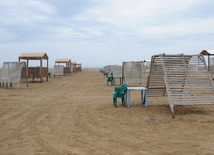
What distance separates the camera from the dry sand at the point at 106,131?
170 inches

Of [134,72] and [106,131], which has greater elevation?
[134,72]

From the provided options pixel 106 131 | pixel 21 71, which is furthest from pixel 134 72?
pixel 106 131

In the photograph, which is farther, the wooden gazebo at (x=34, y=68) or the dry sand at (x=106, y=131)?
the wooden gazebo at (x=34, y=68)

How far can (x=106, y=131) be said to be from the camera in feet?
18.2

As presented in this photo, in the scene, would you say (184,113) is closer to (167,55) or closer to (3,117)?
(167,55)

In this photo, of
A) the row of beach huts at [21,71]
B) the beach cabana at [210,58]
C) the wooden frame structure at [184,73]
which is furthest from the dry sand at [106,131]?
the beach cabana at [210,58]

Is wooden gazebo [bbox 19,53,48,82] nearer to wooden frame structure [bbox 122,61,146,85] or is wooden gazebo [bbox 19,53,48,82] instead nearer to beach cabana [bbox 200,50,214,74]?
wooden frame structure [bbox 122,61,146,85]

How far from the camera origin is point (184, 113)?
753 cm

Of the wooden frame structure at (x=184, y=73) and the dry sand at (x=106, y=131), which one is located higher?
the wooden frame structure at (x=184, y=73)

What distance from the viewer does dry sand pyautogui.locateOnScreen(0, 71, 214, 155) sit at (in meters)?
4.33

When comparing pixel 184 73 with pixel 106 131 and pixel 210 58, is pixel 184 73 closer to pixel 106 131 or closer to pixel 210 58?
pixel 106 131

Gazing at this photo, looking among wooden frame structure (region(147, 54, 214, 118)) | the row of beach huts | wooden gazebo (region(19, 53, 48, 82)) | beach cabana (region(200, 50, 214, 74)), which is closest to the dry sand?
wooden frame structure (region(147, 54, 214, 118))

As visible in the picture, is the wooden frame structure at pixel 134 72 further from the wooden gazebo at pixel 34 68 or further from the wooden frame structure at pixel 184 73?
the wooden frame structure at pixel 184 73

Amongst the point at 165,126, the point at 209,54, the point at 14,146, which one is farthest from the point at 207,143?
the point at 209,54
